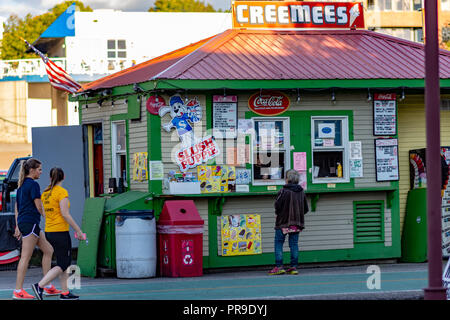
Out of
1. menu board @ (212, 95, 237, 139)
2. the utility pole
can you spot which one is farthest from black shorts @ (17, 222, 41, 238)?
the utility pole

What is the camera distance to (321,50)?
1733 centimetres

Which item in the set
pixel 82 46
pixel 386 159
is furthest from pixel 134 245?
pixel 82 46

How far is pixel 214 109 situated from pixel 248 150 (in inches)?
38.5

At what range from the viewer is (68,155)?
18.5m

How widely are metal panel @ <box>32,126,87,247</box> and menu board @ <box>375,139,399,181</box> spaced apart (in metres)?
6.10

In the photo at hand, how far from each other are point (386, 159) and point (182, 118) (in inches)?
158

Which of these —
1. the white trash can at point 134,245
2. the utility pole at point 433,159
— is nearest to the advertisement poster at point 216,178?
the white trash can at point 134,245

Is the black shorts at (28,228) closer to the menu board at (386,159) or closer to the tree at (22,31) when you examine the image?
the menu board at (386,159)

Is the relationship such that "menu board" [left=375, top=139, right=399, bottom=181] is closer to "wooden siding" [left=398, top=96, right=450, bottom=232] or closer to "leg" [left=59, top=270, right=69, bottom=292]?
"wooden siding" [left=398, top=96, right=450, bottom=232]

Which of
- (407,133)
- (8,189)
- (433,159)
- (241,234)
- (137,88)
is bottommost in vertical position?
(241,234)

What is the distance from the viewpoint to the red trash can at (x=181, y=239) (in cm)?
1467

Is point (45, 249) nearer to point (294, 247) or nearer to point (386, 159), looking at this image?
point (294, 247)

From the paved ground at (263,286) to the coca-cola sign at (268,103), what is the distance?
9.49 ft

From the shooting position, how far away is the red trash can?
578 inches
